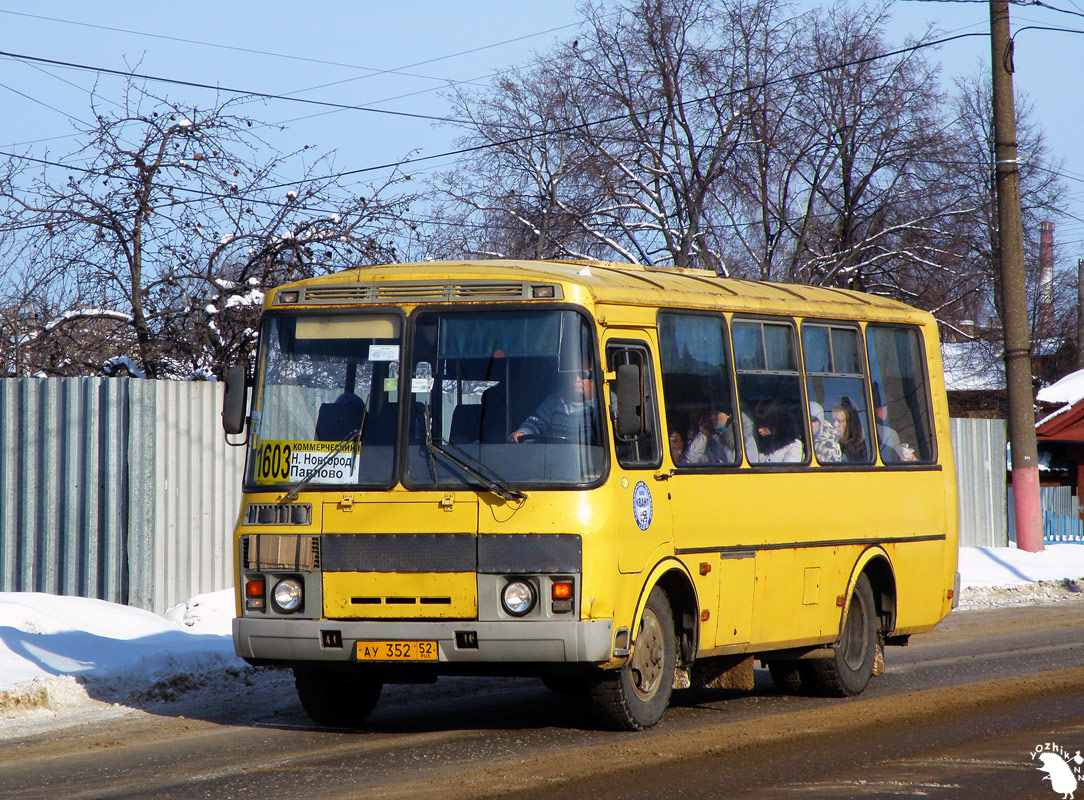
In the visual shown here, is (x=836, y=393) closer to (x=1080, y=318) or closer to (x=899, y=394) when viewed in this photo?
(x=899, y=394)

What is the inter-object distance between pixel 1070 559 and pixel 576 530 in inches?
688

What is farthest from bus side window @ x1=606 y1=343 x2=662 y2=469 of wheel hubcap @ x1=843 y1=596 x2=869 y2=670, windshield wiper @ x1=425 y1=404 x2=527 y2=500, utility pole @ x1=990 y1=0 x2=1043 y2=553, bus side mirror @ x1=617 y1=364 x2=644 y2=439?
utility pole @ x1=990 y1=0 x2=1043 y2=553

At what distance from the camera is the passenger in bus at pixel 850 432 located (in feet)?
35.1

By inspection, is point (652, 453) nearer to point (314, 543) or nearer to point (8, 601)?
point (314, 543)

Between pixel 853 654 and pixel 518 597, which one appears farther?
pixel 853 654

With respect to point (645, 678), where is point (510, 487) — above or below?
above

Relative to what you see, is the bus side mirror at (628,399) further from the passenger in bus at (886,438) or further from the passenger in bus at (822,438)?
the passenger in bus at (886,438)

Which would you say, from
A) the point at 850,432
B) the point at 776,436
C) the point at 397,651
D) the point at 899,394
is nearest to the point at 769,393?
the point at 776,436

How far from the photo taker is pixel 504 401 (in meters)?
8.16

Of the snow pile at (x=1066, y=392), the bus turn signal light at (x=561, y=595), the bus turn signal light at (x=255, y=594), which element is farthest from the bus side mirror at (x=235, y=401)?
the snow pile at (x=1066, y=392)

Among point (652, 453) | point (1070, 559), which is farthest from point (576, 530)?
point (1070, 559)

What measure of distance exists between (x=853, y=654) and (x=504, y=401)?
13.7 feet

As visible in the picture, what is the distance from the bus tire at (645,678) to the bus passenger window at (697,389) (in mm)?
977

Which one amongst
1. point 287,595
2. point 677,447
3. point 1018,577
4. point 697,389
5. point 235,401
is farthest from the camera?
point 1018,577
